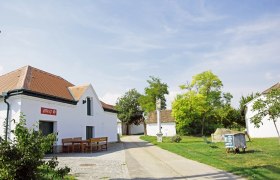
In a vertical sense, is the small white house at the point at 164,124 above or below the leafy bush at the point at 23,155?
above

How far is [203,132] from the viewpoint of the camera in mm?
49031

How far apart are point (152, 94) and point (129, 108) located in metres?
7.15

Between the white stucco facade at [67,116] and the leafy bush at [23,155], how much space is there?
496 cm

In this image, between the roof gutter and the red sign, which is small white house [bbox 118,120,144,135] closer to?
the roof gutter

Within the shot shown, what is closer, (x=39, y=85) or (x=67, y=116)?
(x=39, y=85)

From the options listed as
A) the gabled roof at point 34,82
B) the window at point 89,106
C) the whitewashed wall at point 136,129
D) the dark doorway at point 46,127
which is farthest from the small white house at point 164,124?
the dark doorway at point 46,127

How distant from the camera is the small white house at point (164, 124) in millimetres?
53188

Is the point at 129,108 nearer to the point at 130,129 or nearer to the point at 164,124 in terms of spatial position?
the point at 130,129

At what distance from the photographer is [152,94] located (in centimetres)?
6347

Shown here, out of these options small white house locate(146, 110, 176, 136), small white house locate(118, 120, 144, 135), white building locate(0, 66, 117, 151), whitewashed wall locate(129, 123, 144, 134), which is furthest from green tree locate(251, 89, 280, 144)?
whitewashed wall locate(129, 123, 144, 134)

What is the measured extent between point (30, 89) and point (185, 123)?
105 feet

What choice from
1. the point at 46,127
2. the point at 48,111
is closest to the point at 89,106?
the point at 46,127

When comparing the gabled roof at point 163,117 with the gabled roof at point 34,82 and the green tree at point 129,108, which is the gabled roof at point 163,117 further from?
the gabled roof at point 34,82

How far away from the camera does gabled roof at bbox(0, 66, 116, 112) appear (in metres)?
19.4
